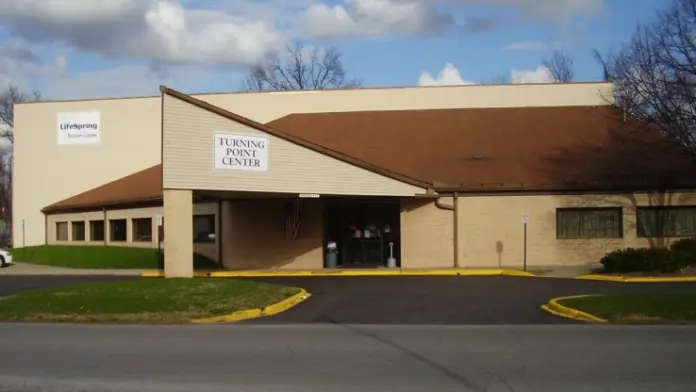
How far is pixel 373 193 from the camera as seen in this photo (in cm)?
3036

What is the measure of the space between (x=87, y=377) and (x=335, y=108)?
113 feet

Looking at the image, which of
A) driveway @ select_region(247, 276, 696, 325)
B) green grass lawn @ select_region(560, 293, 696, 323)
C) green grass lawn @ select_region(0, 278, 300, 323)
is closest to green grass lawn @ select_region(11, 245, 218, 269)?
driveway @ select_region(247, 276, 696, 325)

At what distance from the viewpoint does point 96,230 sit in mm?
43812

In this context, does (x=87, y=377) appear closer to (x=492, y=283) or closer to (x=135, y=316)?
(x=135, y=316)

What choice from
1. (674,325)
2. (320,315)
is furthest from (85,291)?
(674,325)

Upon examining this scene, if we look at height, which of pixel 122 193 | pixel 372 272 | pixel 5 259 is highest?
pixel 122 193

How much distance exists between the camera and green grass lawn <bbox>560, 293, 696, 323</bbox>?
52.9ft

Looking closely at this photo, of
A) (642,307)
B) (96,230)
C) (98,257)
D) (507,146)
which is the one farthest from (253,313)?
(96,230)

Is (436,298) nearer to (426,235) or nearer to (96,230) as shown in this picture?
(426,235)

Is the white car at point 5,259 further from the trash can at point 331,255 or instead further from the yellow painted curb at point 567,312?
the yellow painted curb at point 567,312

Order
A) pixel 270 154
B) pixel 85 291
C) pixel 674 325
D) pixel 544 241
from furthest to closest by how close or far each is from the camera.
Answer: pixel 544 241 → pixel 270 154 → pixel 85 291 → pixel 674 325

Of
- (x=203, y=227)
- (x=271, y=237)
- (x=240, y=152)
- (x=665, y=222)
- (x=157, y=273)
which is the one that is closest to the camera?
(x=240, y=152)

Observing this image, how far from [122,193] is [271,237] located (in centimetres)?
1224

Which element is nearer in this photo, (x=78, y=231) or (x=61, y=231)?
(x=78, y=231)
